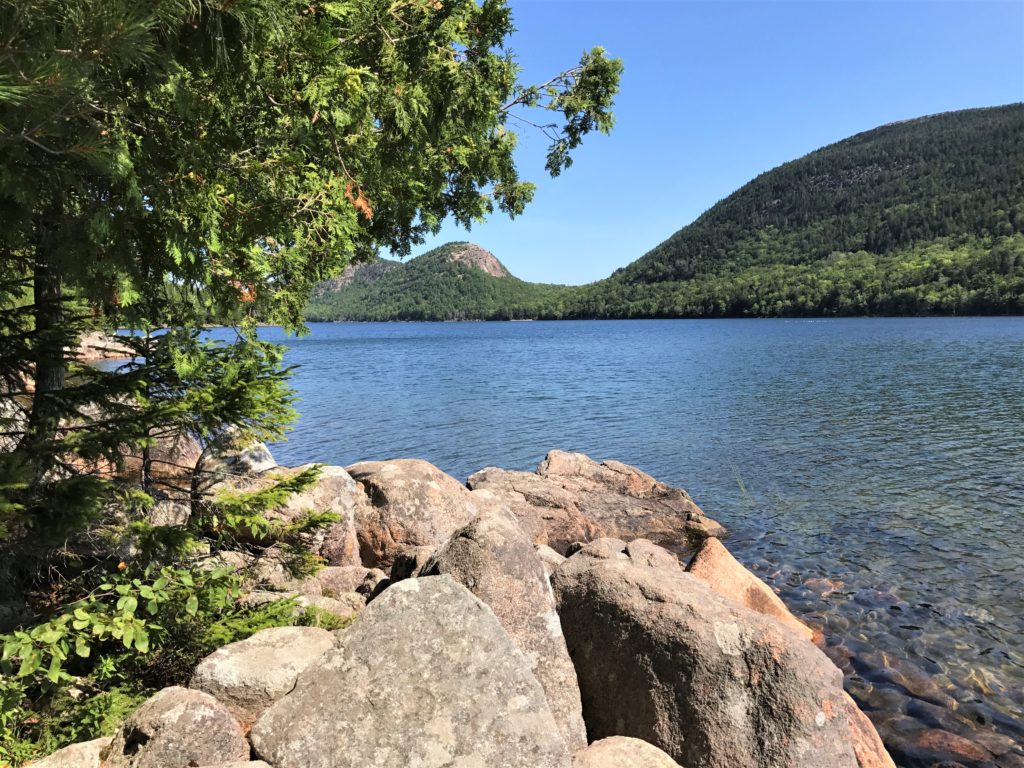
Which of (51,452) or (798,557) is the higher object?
(51,452)

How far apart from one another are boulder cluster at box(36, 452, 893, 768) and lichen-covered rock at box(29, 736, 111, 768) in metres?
0.01

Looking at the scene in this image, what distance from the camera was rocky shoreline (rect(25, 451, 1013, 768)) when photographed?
4188 millimetres

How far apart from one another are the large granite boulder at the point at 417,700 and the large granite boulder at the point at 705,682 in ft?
6.32

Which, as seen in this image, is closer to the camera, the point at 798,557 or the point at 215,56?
the point at 215,56

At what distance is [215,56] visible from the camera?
3.81 m

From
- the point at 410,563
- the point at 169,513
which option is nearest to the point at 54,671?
the point at 169,513

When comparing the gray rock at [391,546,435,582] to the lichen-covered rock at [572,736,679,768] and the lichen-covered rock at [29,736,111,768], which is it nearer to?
the lichen-covered rock at [572,736,679,768]

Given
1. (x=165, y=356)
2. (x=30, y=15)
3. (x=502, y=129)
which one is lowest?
(x=165, y=356)

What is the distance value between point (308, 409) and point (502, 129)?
85.5 ft

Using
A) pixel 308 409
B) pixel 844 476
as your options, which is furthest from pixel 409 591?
pixel 308 409

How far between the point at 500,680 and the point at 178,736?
2158mm

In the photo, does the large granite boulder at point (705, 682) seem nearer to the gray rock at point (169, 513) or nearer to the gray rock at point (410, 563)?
the gray rock at point (410, 563)

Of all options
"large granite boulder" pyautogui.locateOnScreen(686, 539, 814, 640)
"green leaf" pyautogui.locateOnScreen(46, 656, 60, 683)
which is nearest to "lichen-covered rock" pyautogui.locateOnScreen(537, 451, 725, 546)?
"large granite boulder" pyautogui.locateOnScreen(686, 539, 814, 640)

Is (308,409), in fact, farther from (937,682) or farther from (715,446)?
(937,682)
